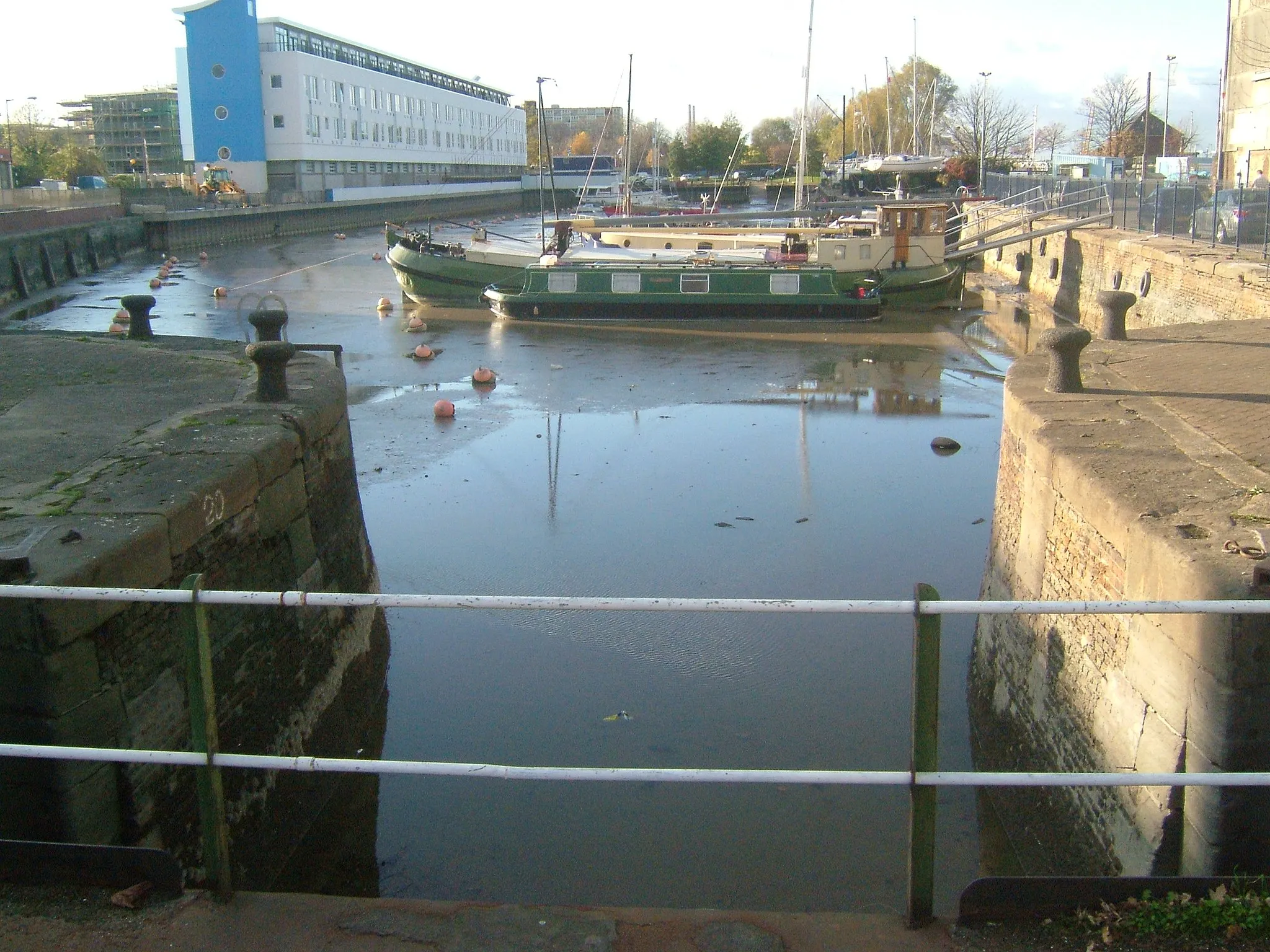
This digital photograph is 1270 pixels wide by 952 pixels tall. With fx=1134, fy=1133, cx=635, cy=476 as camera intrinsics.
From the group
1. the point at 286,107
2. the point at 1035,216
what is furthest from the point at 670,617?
the point at 286,107

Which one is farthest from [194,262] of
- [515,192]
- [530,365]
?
[515,192]

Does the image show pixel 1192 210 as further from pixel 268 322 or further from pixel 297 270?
pixel 297 270

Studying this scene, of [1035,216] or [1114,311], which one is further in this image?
[1035,216]

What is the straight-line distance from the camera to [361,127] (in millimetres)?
79062

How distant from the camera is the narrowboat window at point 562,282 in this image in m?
25.3

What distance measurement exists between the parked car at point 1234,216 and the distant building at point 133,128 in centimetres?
11364

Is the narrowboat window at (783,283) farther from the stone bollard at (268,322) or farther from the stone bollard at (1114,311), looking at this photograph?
the stone bollard at (268,322)

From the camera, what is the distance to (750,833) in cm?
626

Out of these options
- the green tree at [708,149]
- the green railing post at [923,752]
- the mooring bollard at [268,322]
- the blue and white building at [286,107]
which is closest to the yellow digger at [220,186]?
the blue and white building at [286,107]

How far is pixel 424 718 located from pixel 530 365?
13.2 meters

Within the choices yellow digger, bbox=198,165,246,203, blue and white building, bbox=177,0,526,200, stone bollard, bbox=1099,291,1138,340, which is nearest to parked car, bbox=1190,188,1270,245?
stone bollard, bbox=1099,291,1138,340

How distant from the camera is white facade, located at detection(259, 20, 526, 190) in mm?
69875

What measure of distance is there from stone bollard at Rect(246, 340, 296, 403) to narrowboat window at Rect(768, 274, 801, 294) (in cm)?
1812

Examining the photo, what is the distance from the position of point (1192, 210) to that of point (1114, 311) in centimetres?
1348
